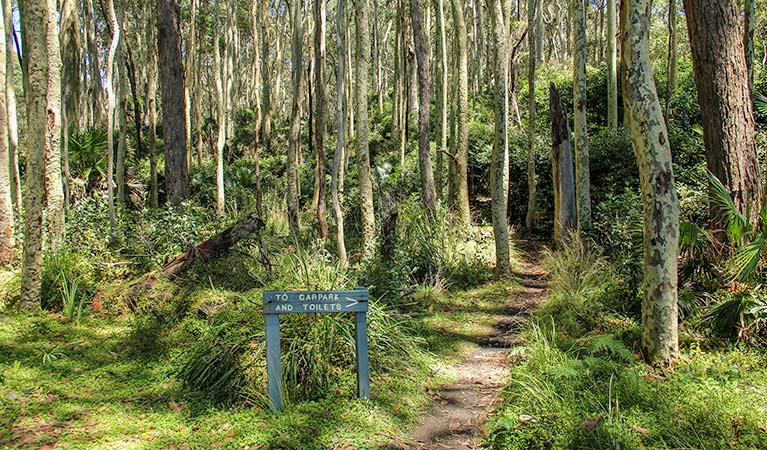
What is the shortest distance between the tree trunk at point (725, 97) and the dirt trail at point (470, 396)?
283cm

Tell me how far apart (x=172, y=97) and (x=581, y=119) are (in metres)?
8.73

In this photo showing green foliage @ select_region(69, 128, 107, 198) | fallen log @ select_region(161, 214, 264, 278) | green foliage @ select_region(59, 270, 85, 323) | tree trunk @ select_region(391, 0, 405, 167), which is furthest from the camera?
tree trunk @ select_region(391, 0, 405, 167)

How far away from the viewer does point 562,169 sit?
11844 mm

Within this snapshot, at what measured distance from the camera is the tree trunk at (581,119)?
9.86 metres

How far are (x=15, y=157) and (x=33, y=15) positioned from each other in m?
3.28

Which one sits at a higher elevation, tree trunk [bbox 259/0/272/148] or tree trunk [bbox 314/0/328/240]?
tree trunk [bbox 259/0/272/148]

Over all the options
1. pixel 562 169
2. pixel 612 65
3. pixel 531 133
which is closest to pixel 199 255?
pixel 562 169

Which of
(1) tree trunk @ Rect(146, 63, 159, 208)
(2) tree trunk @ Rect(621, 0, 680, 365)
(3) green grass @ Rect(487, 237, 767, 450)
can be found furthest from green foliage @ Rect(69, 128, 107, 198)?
(2) tree trunk @ Rect(621, 0, 680, 365)

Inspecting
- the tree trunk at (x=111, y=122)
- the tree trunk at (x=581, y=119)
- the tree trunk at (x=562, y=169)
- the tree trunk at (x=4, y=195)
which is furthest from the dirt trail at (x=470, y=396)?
the tree trunk at (x=4, y=195)

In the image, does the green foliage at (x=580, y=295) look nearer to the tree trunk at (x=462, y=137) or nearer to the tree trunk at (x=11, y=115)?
the tree trunk at (x=462, y=137)

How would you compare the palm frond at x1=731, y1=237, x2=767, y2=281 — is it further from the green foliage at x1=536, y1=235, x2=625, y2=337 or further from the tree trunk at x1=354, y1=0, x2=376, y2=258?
the tree trunk at x1=354, y1=0, x2=376, y2=258

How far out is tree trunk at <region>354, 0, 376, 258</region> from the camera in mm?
9047

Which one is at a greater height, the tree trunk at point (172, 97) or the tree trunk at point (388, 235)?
the tree trunk at point (172, 97)

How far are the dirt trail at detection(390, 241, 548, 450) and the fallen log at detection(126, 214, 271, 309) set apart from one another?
2626 mm
